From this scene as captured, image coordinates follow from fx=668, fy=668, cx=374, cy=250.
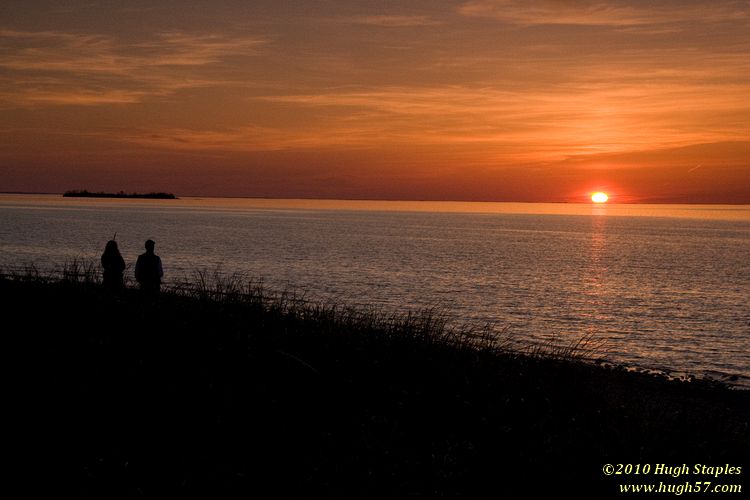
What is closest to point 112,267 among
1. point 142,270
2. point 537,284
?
point 142,270

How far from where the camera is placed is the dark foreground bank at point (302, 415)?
838cm

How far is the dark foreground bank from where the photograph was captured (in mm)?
8383

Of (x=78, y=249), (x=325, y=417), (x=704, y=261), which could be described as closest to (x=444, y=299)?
(x=325, y=417)

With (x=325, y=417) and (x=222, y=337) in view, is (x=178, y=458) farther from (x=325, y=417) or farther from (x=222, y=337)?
(x=222, y=337)

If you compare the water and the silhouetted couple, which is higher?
the silhouetted couple

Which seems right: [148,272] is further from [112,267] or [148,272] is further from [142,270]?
[112,267]

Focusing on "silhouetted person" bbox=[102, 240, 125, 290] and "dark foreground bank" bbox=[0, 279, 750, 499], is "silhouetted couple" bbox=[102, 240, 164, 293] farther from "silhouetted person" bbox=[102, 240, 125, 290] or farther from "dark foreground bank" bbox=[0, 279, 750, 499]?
"dark foreground bank" bbox=[0, 279, 750, 499]

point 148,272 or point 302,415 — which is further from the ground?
point 148,272

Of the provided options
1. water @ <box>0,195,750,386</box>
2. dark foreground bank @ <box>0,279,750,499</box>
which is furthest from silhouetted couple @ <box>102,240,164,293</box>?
water @ <box>0,195,750,386</box>

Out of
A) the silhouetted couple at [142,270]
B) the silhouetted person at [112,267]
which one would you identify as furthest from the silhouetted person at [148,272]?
the silhouetted person at [112,267]

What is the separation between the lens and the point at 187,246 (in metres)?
94.6

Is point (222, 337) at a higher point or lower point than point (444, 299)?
higher

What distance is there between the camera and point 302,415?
10.2m

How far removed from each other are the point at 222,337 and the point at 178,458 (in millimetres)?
4540
